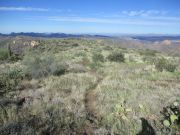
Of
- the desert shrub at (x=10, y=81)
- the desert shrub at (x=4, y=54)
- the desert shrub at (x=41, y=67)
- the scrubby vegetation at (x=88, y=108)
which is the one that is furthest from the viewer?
the desert shrub at (x=4, y=54)

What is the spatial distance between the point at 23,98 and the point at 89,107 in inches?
115

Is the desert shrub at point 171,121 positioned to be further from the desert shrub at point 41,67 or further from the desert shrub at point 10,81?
the desert shrub at point 41,67

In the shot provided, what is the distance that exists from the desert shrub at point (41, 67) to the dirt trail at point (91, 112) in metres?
5.22

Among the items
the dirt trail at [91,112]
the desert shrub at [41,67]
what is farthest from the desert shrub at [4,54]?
the dirt trail at [91,112]

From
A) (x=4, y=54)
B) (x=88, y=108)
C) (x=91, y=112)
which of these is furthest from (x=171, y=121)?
(x=4, y=54)

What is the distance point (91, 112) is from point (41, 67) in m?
8.57

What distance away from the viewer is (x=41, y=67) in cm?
1672

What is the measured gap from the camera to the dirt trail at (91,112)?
7628 millimetres

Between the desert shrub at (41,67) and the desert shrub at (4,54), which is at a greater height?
the desert shrub at (41,67)

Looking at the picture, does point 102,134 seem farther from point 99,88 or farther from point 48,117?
point 99,88

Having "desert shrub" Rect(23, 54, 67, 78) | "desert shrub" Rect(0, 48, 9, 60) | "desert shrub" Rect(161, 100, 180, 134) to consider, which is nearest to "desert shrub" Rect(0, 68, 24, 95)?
"desert shrub" Rect(23, 54, 67, 78)

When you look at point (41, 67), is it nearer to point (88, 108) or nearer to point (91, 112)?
point (88, 108)

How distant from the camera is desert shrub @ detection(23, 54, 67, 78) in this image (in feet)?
53.8

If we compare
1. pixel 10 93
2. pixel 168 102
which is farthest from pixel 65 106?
pixel 168 102
